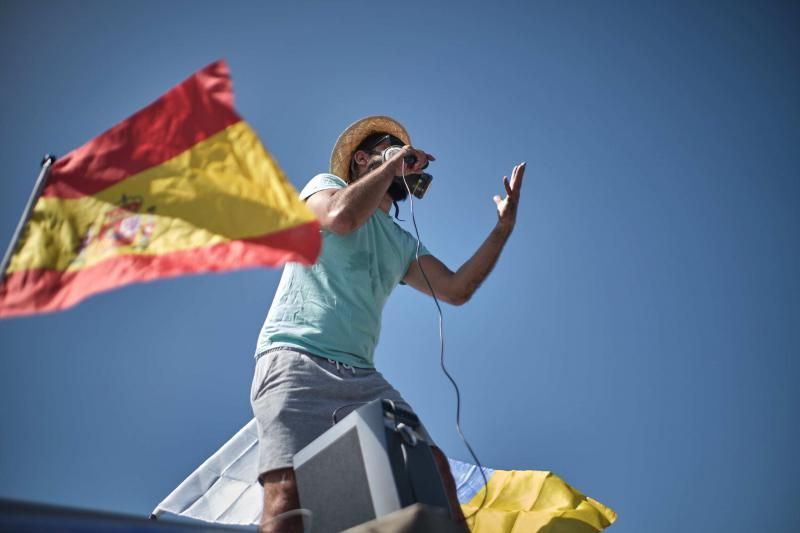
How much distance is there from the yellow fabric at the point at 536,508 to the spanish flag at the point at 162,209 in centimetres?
259

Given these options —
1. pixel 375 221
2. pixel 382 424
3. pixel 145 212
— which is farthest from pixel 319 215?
pixel 382 424

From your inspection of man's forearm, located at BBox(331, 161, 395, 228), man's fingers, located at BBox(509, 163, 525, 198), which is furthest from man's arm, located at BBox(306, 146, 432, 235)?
man's fingers, located at BBox(509, 163, 525, 198)

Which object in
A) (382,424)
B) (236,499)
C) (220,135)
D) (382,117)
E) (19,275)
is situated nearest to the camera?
(382,424)

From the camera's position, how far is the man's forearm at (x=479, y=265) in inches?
111

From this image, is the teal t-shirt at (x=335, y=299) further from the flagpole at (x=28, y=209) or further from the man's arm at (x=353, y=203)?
the flagpole at (x=28, y=209)

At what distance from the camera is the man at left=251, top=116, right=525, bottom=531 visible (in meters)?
1.89

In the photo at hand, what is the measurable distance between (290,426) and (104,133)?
44.8 inches

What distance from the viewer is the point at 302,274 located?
230 cm

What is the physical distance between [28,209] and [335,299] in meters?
1.06

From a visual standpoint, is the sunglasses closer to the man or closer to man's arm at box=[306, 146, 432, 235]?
the man

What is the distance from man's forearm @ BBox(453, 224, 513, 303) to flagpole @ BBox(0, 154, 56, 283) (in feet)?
5.84

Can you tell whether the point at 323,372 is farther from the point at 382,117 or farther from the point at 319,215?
the point at 382,117

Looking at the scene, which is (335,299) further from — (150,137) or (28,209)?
(28,209)

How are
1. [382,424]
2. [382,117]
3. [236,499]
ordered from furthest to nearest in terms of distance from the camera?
[236,499]
[382,117]
[382,424]
